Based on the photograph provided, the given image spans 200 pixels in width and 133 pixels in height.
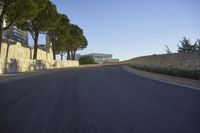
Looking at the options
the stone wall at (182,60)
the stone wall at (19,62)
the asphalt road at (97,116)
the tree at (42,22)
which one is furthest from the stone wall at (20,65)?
the asphalt road at (97,116)

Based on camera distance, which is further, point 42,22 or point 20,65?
point 42,22

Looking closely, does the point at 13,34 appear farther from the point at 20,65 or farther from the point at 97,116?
the point at 97,116

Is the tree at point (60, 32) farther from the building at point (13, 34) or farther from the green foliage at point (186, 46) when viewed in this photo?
the green foliage at point (186, 46)

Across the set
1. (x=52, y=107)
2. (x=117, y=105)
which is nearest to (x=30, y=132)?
(x=52, y=107)

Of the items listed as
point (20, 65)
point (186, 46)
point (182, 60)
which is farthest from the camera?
point (186, 46)

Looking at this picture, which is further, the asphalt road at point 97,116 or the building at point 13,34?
the building at point 13,34

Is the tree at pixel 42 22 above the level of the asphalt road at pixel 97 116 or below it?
above

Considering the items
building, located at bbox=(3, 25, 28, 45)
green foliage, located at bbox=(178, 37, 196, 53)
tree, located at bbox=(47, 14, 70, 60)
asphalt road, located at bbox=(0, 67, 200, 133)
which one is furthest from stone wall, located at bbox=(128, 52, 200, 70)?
building, located at bbox=(3, 25, 28, 45)

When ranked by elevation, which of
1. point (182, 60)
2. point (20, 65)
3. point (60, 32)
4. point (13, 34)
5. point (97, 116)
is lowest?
point (97, 116)

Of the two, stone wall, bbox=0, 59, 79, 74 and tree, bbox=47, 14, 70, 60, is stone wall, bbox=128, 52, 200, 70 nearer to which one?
stone wall, bbox=0, 59, 79, 74

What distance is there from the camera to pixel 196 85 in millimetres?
15695

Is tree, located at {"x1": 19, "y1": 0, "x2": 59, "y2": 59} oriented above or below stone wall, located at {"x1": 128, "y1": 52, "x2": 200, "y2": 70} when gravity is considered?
above

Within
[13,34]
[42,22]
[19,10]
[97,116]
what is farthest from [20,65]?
[13,34]

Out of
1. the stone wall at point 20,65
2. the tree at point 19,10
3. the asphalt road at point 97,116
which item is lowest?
the asphalt road at point 97,116
